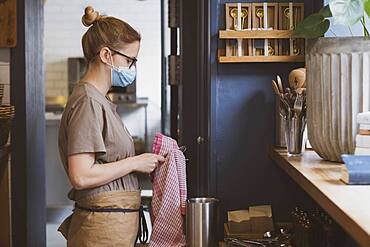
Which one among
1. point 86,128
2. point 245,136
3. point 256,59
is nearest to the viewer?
point 86,128

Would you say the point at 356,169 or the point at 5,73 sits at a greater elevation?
the point at 5,73

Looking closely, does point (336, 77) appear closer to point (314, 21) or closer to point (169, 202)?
point (314, 21)

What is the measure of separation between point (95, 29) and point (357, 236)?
143cm

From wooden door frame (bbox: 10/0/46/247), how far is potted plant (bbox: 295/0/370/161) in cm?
189

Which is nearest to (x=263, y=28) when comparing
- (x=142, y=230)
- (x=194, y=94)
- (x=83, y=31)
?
(x=194, y=94)

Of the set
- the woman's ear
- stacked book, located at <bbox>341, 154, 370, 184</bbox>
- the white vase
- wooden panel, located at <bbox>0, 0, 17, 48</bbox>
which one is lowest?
stacked book, located at <bbox>341, 154, 370, 184</bbox>

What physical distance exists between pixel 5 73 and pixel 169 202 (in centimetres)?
174

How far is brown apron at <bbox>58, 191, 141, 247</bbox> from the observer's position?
7.57 ft

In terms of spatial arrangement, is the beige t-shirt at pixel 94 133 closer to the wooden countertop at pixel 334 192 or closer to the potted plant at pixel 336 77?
the wooden countertop at pixel 334 192

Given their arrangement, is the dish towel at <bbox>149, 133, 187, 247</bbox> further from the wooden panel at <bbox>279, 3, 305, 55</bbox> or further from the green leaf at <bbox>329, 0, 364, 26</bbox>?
the green leaf at <bbox>329, 0, 364, 26</bbox>

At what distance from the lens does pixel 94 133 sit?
2.21 m

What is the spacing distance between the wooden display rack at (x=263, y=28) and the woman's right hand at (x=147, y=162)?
1.50 ft

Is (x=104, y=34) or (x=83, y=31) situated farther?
(x=83, y=31)

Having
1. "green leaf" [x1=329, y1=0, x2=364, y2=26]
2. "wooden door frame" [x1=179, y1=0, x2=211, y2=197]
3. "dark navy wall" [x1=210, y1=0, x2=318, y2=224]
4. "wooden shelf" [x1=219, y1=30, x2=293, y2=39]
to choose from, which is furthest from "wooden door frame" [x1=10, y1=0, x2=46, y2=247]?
"green leaf" [x1=329, y1=0, x2=364, y2=26]
